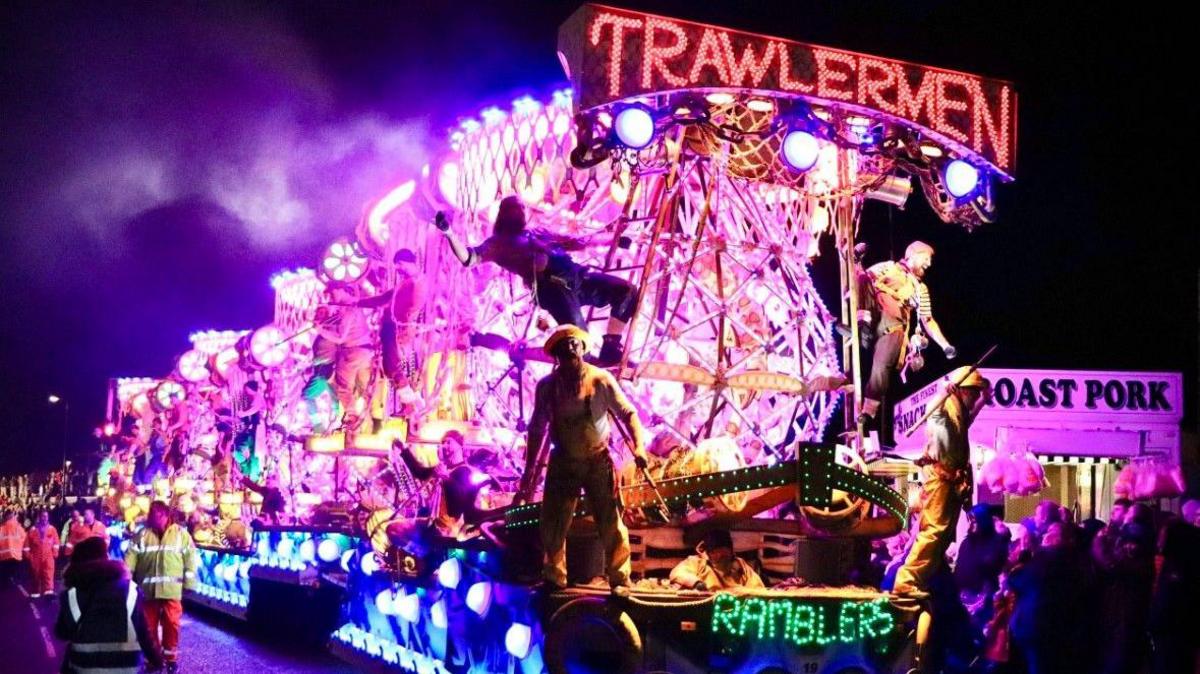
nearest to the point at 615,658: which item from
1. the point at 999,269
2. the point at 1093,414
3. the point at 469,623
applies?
the point at 469,623

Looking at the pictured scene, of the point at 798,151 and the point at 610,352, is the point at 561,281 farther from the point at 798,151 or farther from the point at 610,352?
the point at 798,151

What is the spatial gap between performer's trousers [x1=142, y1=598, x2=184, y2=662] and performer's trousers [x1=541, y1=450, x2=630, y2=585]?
6.77 meters

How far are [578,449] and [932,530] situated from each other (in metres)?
2.93

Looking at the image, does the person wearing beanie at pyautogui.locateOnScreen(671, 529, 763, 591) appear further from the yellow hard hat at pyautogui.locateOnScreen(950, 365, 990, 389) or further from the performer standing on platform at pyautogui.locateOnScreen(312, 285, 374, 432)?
the performer standing on platform at pyautogui.locateOnScreen(312, 285, 374, 432)

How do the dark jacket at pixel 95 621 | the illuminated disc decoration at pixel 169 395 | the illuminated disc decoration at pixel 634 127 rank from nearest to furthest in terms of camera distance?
the dark jacket at pixel 95 621 < the illuminated disc decoration at pixel 634 127 < the illuminated disc decoration at pixel 169 395

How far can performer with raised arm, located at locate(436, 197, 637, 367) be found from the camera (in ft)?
38.9

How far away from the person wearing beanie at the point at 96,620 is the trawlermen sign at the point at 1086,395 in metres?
12.5

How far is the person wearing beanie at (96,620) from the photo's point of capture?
346 inches

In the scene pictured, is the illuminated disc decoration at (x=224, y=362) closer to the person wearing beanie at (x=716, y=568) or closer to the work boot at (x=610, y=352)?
the work boot at (x=610, y=352)

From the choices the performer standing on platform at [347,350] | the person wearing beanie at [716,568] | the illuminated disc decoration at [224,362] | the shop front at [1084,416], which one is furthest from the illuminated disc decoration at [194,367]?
the person wearing beanie at [716,568]

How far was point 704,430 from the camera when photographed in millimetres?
12508

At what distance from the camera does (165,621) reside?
14.1 metres

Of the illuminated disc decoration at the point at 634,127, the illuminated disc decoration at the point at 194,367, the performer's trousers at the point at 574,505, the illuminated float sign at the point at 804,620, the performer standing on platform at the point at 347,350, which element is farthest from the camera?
the illuminated disc decoration at the point at 194,367

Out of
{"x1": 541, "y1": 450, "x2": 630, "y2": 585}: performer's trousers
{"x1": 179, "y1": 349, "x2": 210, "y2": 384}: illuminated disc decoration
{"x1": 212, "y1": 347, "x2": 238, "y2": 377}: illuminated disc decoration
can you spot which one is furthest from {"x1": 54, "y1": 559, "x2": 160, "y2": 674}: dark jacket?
{"x1": 179, "y1": 349, "x2": 210, "y2": 384}: illuminated disc decoration
